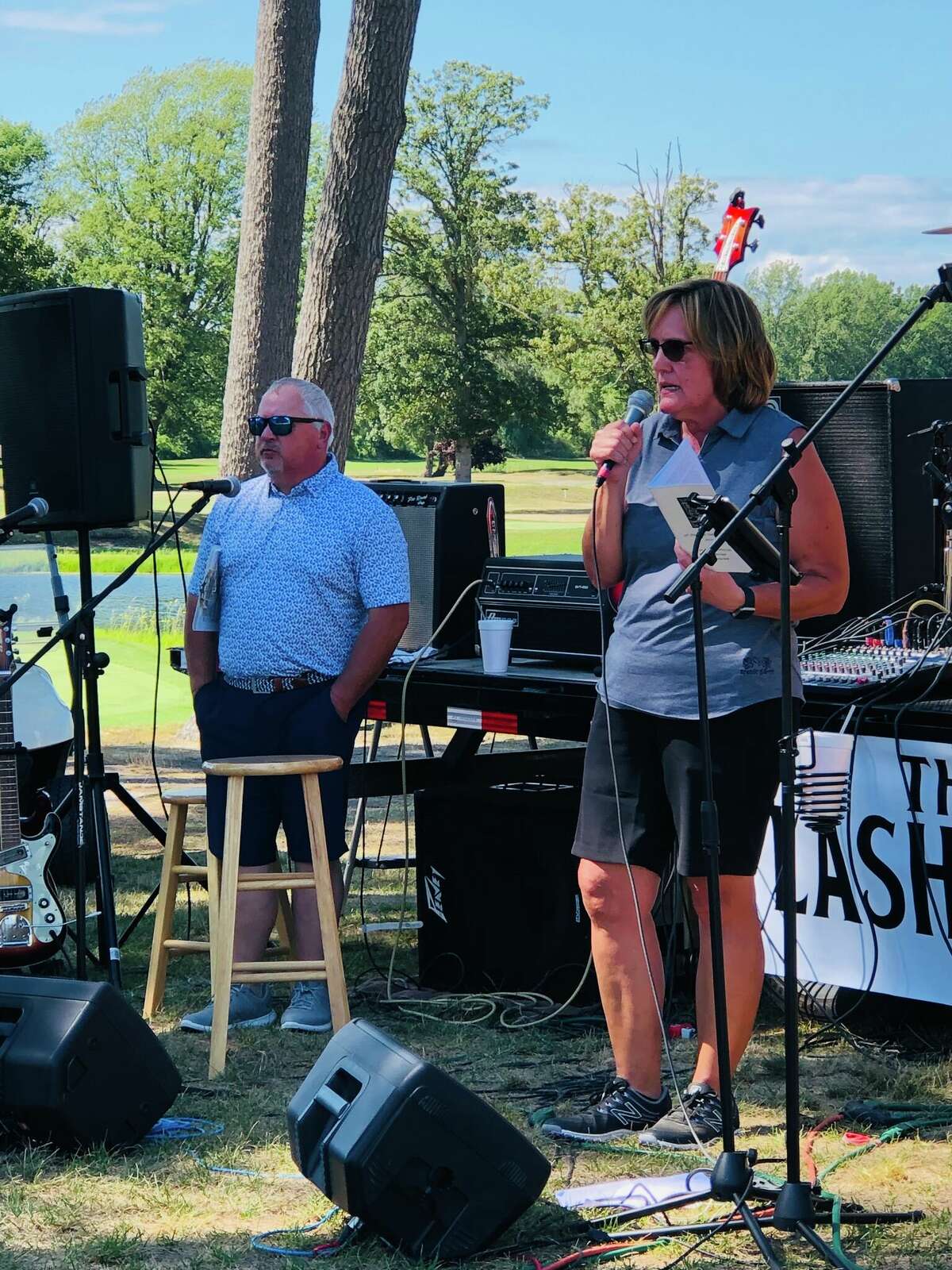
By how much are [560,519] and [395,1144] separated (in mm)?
34024

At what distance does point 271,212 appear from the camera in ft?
28.9

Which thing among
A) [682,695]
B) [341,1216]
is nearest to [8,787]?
[341,1216]

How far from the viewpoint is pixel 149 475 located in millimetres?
4863

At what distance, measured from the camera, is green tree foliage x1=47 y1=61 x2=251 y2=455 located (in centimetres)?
4138

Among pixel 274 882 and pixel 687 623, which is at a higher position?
pixel 687 623

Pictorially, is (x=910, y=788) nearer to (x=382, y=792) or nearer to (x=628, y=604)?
(x=628, y=604)

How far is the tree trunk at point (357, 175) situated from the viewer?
8094 mm

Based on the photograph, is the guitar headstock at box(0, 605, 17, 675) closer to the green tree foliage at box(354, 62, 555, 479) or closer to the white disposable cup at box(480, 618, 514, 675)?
the white disposable cup at box(480, 618, 514, 675)

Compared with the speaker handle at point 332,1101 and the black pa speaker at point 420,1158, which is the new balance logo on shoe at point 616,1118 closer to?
the black pa speaker at point 420,1158

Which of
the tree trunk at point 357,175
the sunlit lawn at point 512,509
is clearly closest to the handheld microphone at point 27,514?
the tree trunk at point 357,175

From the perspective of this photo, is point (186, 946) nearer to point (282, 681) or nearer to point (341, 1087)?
point (282, 681)

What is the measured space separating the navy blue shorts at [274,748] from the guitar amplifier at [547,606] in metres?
0.53

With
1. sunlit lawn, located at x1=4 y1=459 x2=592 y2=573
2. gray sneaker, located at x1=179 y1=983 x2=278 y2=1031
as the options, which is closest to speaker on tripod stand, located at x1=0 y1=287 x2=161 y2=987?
gray sneaker, located at x1=179 y1=983 x2=278 y2=1031

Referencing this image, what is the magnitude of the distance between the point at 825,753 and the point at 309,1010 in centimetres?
159
